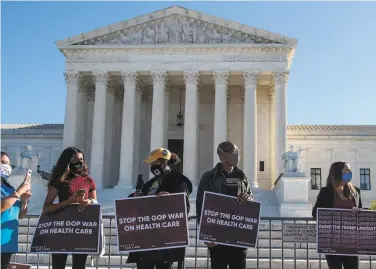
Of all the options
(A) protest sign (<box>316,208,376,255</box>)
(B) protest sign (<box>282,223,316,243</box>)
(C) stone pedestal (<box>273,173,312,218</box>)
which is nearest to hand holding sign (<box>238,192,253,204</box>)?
(A) protest sign (<box>316,208,376,255</box>)

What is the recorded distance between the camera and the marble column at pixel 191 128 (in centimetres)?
3334

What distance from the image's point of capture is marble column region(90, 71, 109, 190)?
1331 inches

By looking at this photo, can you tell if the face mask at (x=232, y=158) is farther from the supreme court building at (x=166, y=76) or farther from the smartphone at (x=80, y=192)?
the supreme court building at (x=166, y=76)

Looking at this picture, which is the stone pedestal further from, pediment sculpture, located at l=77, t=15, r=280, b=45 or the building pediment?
pediment sculpture, located at l=77, t=15, r=280, b=45

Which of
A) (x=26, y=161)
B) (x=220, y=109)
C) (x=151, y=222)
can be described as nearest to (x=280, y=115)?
(x=220, y=109)

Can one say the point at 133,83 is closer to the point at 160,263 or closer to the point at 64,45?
the point at 64,45

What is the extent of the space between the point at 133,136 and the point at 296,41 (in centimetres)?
1358

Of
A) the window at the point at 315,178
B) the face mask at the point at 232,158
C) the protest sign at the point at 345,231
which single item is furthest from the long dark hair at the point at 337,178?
the window at the point at 315,178

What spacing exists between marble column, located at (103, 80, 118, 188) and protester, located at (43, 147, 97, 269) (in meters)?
27.4

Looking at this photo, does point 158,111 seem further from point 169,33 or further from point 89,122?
point 89,122

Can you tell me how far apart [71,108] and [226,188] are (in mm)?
28771

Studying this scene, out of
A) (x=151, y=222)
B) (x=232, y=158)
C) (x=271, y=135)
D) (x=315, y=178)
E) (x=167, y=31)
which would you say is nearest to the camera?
(x=232, y=158)

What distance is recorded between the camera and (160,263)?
7.57 m

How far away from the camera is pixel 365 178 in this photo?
42000 mm
